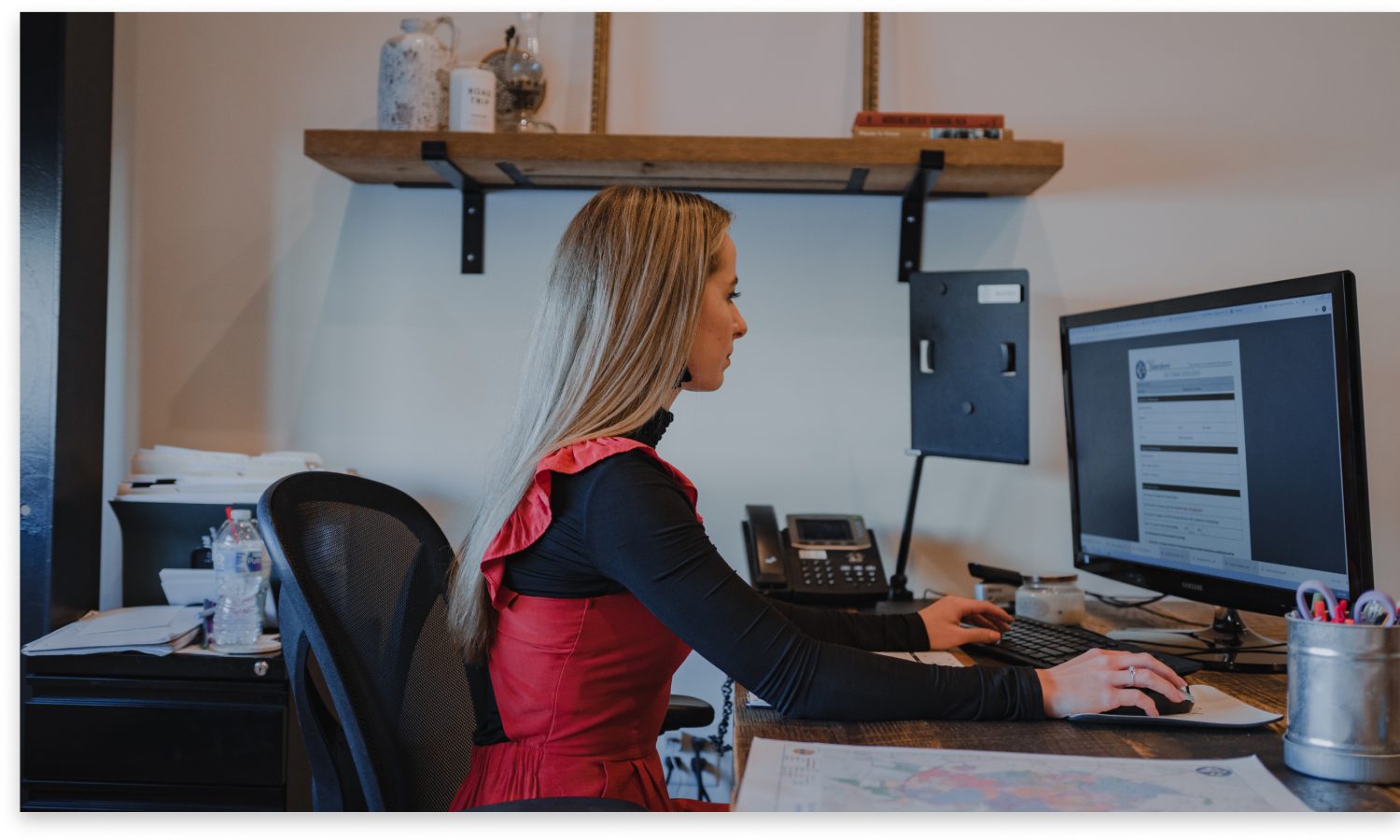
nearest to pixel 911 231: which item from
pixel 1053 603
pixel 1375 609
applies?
pixel 1053 603

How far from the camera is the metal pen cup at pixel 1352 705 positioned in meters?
0.89

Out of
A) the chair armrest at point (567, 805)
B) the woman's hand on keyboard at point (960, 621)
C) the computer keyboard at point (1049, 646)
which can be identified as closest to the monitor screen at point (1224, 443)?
the computer keyboard at point (1049, 646)

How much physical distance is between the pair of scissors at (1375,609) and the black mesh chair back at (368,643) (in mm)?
892

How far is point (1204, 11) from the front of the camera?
6.95 feet

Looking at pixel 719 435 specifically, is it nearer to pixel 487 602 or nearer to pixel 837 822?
pixel 487 602

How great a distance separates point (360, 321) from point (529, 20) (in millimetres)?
686

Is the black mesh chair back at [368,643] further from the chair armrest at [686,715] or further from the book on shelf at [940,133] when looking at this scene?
the book on shelf at [940,133]

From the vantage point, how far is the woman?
42.3 inches

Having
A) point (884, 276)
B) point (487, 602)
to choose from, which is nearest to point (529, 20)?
point (884, 276)

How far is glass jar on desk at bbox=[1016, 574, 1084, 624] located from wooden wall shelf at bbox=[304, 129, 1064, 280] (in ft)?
2.46

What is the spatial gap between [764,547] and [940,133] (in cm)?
81

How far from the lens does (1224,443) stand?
1.42 metres

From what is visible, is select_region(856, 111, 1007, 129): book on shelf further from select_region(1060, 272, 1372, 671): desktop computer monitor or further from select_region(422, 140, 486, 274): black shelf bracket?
select_region(422, 140, 486, 274): black shelf bracket

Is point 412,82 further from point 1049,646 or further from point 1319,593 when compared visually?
point 1319,593
